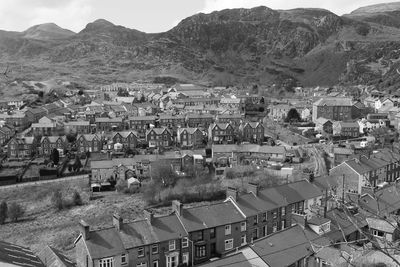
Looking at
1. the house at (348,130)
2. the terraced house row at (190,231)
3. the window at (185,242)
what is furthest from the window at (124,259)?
the house at (348,130)

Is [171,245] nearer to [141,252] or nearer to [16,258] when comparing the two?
[141,252]

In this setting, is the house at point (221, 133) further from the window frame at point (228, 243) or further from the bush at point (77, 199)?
the window frame at point (228, 243)

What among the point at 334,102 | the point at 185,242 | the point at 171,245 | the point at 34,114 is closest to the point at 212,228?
the point at 185,242

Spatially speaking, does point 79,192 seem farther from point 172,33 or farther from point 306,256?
point 172,33

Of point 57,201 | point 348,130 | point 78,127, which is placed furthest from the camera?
point 78,127

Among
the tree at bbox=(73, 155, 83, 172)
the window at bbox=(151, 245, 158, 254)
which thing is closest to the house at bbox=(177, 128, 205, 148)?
the tree at bbox=(73, 155, 83, 172)
